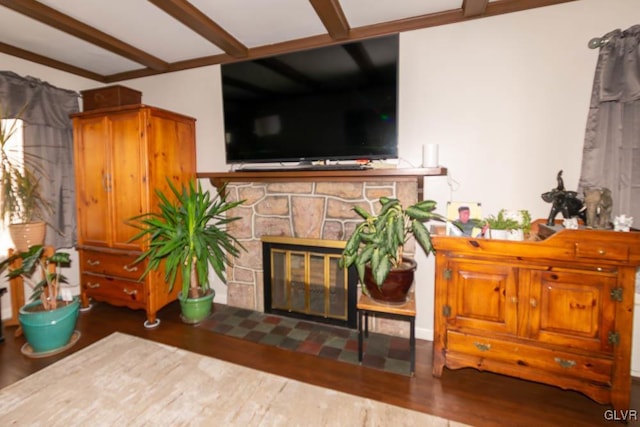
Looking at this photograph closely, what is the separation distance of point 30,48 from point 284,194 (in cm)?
252

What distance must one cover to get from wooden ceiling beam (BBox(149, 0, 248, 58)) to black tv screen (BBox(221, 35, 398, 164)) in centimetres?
16

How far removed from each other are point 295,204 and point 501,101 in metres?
1.69

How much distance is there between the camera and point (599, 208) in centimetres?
160

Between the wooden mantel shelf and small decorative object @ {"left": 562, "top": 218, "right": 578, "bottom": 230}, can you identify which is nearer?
small decorative object @ {"left": 562, "top": 218, "right": 578, "bottom": 230}

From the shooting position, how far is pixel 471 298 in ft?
5.85

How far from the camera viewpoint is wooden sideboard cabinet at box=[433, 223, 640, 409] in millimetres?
1517

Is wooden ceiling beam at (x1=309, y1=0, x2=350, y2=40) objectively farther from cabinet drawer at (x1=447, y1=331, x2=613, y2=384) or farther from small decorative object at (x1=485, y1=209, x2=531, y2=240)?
cabinet drawer at (x1=447, y1=331, x2=613, y2=384)

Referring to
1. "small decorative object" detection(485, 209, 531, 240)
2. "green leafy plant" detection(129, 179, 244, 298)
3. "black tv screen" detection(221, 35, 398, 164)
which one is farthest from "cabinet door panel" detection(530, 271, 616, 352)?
"green leafy plant" detection(129, 179, 244, 298)

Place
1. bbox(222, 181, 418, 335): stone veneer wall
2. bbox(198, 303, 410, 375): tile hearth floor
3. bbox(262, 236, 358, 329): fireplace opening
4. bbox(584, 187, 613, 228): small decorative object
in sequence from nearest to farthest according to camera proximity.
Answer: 1. bbox(584, 187, 613, 228): small decorative object
2. bbox(198, 303, 410, 375): tile hearth floor
3. bbox(222, 181, 418, 335): stone veneer wall
4. bbox(262, 236, 358, 329): fireplace opening

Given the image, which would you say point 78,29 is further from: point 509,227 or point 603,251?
point 603,251

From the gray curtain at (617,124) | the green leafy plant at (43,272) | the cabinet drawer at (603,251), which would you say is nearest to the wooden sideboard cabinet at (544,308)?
the cabinet drawer at (603,251)

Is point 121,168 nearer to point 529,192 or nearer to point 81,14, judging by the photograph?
point 81,14

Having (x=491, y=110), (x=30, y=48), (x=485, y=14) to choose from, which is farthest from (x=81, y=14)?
(x=491, y=110)

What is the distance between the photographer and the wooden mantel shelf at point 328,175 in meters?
2.00
